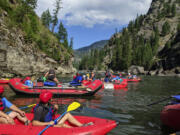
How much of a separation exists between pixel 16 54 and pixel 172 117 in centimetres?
2508

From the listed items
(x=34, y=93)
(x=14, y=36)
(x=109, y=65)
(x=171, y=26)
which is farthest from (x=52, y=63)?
(x=171, y=26)

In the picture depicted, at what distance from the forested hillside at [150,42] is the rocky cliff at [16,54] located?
5038 centimetres

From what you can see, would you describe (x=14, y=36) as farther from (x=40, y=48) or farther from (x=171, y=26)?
(x=171, y=26)

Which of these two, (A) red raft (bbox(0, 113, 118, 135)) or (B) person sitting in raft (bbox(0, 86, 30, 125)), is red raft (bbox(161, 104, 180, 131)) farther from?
(B) person sitting in raft (bbox(0, 86, 30, 125))

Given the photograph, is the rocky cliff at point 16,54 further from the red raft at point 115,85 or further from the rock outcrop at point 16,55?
the red raft at point 115,85

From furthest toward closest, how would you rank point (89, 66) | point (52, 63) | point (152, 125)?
point (89, 66) → point (52, 63) → point (152, 125)

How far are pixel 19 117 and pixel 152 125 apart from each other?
5.10 meters

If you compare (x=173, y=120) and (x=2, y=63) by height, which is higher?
(x=2, y=63)

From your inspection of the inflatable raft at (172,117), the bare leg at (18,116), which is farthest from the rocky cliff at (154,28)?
the bare leg at (18,116)

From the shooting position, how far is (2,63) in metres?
22.6

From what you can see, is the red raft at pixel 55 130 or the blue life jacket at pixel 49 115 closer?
the red raft at pixel 55 130

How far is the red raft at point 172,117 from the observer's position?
5.46m

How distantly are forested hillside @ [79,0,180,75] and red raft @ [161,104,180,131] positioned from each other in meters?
61.2

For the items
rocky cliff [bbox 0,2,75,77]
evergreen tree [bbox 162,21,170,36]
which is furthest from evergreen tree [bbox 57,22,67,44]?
evergreen tree [bbox 162,21,170,36]
